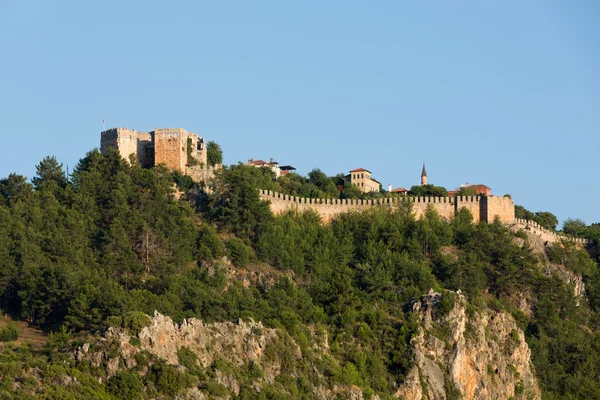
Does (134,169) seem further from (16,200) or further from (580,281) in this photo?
(580,281)

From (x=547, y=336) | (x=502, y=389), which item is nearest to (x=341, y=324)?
(x=502, y=389)

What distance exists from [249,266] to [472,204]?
1734 cm

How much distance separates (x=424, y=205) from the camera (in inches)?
3282

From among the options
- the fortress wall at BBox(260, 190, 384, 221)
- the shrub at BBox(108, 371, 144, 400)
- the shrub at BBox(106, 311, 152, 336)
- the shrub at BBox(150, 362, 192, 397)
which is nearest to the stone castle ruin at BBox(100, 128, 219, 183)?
the fortress wall at BBox(260, 190, 384, 221)

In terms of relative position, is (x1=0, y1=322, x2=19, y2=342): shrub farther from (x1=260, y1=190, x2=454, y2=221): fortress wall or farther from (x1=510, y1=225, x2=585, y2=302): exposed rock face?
(x1=510, y1=225, x2=585, y2=302): exposed rock face

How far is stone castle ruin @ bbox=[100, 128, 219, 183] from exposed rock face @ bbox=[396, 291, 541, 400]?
19930 mm

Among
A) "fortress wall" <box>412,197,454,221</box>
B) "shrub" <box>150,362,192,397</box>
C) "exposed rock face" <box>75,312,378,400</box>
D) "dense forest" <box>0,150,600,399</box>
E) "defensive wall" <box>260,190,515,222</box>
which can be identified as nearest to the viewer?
"shrub" <box>150,362,192,397</box>

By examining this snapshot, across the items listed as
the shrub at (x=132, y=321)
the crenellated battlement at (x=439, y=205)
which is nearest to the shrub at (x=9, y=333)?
the shrub at (x=132, y=321)

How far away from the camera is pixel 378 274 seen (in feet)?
235

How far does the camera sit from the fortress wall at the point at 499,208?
82.7 meters

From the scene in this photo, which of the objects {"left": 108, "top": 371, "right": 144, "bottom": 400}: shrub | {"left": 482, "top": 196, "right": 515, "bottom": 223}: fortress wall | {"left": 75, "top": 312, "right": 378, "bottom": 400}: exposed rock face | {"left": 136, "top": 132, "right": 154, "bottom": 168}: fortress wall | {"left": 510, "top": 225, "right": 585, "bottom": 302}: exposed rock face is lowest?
{"left": 108, "top": 371, "right": 144, "bottom": 400}: shrub

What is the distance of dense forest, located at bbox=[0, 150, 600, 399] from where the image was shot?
205 feet

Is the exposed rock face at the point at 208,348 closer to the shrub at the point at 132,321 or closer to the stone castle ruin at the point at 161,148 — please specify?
the shrub at the point at 132,321

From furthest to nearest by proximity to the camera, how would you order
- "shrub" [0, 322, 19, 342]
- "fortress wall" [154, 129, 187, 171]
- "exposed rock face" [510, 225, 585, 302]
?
"fortress wall" [154, 129, 187, 171] < "exposed rock face" [510, 225, 585, 302] < "shrub" [0, 322, 19, 342]
